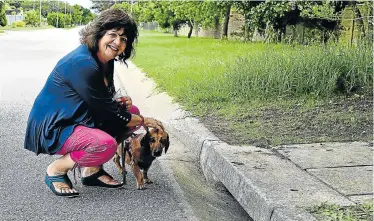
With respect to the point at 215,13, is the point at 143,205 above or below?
below

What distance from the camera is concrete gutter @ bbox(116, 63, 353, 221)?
3750 millimetres

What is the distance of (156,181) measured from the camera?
4.80 meters

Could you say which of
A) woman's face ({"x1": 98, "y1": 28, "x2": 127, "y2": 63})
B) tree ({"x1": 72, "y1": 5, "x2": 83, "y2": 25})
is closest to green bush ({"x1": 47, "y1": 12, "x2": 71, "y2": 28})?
tree ({"x1": 72, "y1": 5, "x2": 83, "y2": 25})

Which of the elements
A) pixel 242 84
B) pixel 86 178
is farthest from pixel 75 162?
pixel 242 84

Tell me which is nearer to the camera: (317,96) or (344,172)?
(344,172)

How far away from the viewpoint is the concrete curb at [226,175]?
3611 millimetres

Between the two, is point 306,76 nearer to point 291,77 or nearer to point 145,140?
point 291,77

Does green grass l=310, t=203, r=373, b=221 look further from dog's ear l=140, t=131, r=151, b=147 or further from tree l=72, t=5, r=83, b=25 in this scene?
tree l=72, t=5, r=83, b=25

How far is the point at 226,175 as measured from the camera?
468cm

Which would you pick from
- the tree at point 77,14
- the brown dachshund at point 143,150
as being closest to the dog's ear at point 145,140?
the brown dachshund at point 143,150

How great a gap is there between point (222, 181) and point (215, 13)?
22.6m

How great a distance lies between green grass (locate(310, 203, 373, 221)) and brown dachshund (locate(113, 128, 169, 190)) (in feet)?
4.26

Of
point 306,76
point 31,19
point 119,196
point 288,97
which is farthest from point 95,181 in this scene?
point 31,19

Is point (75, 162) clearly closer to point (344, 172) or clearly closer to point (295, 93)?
point (344, 172)
